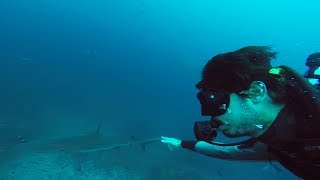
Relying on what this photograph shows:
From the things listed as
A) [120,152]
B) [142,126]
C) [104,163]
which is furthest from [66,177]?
[142,126]

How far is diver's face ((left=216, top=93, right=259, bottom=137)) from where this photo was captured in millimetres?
2258

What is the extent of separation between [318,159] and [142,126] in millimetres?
19653

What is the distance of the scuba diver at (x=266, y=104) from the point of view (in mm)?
2037

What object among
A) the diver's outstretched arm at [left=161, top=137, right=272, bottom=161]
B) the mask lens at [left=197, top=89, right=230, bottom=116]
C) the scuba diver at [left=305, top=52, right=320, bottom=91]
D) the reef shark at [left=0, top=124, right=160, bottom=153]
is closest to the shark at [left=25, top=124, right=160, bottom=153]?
the reef shark at [left=0, top=124, right=160, bottom=153]

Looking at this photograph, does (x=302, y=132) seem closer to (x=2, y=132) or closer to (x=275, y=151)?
(x=275, y=151)

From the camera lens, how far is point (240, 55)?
232cm

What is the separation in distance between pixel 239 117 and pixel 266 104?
7.3 inches

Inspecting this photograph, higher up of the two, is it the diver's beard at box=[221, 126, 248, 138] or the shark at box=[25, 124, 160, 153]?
the diver's beard at box=[221, 126, 248, 138]

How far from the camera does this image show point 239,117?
2.29 meters

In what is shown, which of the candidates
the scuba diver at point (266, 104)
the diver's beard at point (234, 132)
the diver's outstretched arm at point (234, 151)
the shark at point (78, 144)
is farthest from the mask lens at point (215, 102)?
the shark at point (78, 144)

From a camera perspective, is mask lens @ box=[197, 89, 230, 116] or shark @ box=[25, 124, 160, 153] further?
shark @ box=[25, 124, 160, 153]

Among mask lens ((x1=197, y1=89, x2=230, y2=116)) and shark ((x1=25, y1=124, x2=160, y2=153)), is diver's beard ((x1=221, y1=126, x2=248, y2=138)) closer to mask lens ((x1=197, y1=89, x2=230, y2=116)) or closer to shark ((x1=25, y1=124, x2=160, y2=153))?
mask lens ((x1=197, y1=89, x2=230, y2=116))

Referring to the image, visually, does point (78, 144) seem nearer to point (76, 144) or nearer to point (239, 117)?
point (76, 144)

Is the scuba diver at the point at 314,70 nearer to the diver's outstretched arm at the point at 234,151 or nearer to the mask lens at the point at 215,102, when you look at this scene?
the mask lens at the point at 215,102
